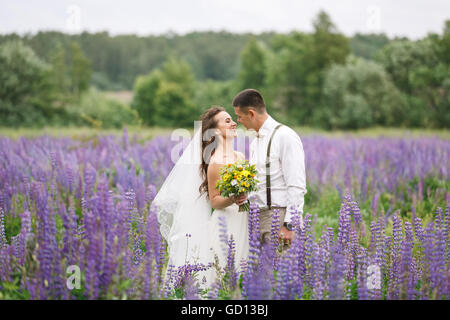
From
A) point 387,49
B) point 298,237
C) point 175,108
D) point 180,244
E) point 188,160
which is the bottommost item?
point 180,244

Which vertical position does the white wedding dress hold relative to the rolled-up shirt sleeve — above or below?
below

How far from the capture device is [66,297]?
2.11 m

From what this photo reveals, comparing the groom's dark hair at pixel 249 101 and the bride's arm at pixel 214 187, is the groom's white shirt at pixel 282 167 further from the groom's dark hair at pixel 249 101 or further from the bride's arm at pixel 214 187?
the bride's arm at pixel 214 187

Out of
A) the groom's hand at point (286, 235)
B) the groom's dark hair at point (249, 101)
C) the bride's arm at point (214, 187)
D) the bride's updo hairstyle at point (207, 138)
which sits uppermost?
the groom's dark hair at point (249, 101)

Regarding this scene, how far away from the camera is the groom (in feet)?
11.1

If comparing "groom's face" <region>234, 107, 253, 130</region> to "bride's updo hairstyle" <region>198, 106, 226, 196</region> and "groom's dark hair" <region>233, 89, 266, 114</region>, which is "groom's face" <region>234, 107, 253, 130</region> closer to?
"groom's dark hair" <region>233, 89, 266, 114</region>

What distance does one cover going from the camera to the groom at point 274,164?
11.1 feet

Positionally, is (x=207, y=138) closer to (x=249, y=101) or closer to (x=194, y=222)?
(x=249, y=101)

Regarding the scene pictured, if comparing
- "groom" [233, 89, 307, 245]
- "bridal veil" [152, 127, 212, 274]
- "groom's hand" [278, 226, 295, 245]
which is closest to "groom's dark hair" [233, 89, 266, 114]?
"groom" [233, 89, 307, 245]

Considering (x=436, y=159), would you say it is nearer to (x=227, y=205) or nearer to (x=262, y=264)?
(x=227, y=205)

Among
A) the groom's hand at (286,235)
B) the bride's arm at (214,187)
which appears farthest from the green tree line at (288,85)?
the groom's hand at (286,235)

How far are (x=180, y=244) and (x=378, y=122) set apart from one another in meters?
35.1

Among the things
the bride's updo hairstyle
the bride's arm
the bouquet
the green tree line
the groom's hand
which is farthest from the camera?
the green tree line

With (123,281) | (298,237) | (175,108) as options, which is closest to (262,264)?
(298,237)
